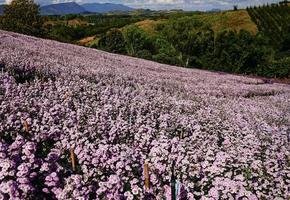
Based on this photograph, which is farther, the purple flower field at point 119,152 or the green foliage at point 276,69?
the green foliage at point 276,69

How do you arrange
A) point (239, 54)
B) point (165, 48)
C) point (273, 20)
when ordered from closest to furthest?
point (239, 54), point (165, 48), point (273, 20)

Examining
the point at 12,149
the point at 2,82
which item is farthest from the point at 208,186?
the point at 2,82

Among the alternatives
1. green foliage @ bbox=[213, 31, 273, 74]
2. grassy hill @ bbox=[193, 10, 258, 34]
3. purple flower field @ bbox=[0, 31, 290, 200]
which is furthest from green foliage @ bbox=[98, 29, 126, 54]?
purple flower field @ bbox=[0, 31, 290, 200]

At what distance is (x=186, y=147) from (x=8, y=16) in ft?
291

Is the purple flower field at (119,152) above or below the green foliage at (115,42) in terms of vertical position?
above

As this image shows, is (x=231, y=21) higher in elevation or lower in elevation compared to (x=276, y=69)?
higher

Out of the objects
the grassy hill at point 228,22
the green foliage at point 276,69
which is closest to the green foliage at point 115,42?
the grassy hill at point 228,22

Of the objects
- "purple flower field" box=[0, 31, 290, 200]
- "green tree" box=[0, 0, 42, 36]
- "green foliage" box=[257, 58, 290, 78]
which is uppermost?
"purple flower field" box=[0, 31, 290, 200]

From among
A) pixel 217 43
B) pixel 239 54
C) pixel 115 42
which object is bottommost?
pixel 239 54

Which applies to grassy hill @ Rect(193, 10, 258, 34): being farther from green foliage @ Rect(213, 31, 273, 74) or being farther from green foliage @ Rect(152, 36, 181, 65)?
green foliage @ Rect(213, 31, 273, 74)

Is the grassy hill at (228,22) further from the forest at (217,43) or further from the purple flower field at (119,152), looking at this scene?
the purple flower field at (119,152)

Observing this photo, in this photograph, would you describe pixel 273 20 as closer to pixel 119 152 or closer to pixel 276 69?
pixel 276 69

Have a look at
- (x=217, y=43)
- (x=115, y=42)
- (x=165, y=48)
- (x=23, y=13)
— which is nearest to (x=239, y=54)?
(x=217, y=43)

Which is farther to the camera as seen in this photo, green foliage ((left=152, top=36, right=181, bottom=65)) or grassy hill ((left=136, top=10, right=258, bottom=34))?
grassy hill ((left=136, top=10, right=258, bottom=34))
